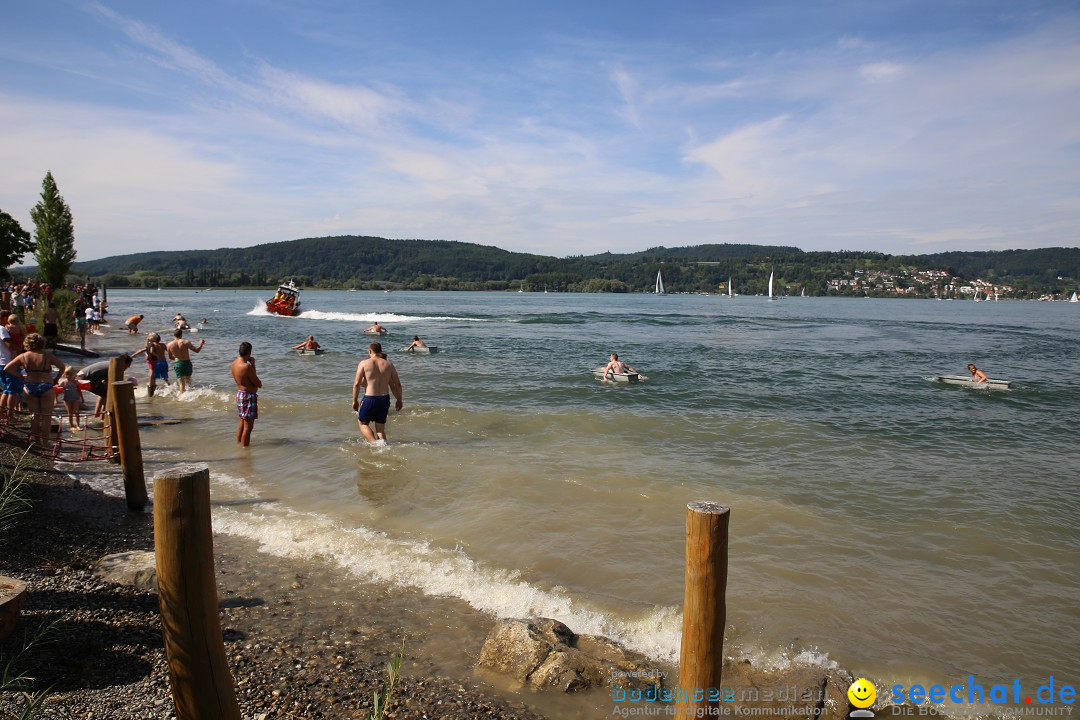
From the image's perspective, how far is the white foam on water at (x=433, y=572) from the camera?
498 cm

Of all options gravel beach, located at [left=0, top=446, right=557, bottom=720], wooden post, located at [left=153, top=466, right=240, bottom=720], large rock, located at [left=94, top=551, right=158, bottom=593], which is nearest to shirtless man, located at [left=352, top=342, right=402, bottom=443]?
gravel beach, located at [left=0, top=446, right=557, bottom=720]

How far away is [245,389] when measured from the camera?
9.87m

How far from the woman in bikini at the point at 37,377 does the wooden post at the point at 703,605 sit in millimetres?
9449

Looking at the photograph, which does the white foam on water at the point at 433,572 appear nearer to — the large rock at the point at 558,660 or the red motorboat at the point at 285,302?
the large rock at the point at 558,660

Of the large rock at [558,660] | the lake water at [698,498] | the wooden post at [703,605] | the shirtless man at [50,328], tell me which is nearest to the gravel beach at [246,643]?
the large rock at [558,660]

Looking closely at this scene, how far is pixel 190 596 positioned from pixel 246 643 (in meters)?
1.76

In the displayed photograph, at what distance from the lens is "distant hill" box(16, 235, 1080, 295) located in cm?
15575

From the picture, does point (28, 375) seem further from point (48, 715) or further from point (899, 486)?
point (899, 486)

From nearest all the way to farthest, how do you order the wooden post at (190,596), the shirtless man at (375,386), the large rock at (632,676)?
the wooden post at (190,596), the large rock at (632,676), the shirtless man at (375,386)

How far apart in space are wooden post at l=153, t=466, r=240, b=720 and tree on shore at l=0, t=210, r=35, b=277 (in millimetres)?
34864

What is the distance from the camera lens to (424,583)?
5.54 m

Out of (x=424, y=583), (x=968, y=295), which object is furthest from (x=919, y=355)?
(x=968, y=295)

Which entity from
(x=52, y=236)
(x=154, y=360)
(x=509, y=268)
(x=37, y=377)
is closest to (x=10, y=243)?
(x=52, y=236)

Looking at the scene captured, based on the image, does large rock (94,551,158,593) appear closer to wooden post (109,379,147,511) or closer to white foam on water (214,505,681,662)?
white foam on water (214,505,681,662)
